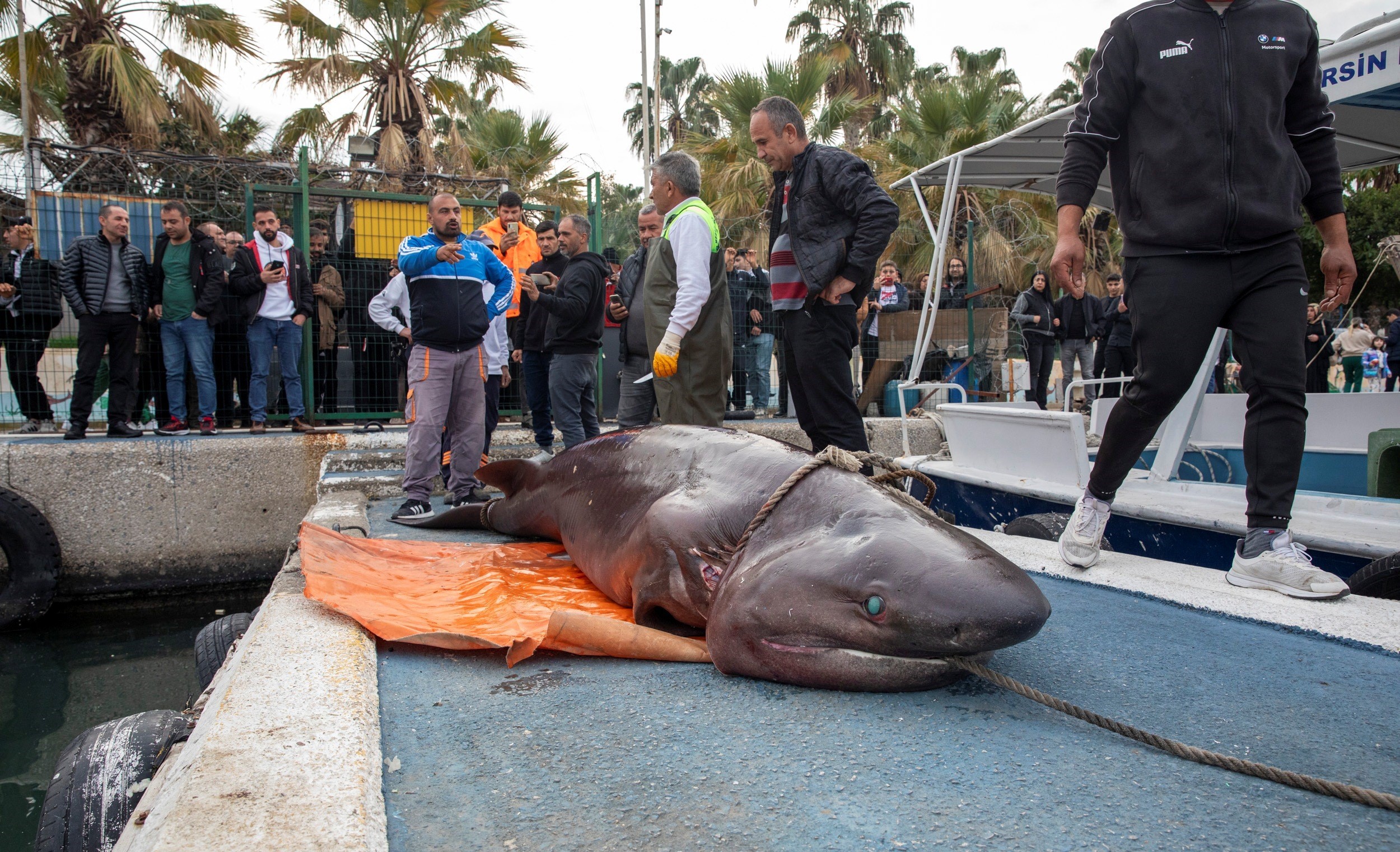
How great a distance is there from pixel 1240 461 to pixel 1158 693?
4.56m

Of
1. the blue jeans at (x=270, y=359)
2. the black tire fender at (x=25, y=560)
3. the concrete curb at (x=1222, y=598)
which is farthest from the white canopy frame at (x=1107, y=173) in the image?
the black tire fender at (x=25, y=560)

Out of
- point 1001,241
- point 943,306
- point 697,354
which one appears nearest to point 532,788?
point 697,354

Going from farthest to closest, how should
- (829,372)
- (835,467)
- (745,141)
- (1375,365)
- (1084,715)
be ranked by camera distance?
(745,141) < (1375,365) < (829,372) < (835,467) < (1084,715)

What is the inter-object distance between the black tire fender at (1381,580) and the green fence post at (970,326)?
24.1ft

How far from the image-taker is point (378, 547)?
3.91 metres

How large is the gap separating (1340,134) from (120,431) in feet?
30.1

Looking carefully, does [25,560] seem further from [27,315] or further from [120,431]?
[27,315]

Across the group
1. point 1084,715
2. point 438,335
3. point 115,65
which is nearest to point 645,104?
point 115,65

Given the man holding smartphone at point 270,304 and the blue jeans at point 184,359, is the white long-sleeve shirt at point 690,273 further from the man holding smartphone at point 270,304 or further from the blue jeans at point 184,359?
the blue jeans at point 184,359

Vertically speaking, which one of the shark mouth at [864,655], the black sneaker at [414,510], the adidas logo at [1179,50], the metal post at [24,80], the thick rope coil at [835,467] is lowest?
the black sneaker at [414,510]

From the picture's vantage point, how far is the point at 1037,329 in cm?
1027

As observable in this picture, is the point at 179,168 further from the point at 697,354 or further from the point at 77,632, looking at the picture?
the point at 697,354

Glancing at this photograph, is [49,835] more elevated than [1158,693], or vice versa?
[1158,693]

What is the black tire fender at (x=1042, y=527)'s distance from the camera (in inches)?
181
